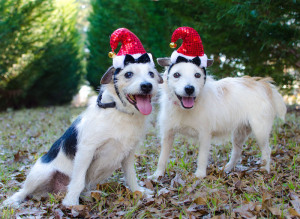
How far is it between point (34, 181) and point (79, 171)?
494mm

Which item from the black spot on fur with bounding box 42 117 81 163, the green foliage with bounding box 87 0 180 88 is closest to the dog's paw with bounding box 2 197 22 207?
the black spot on fur with bounding box 42 117 81 163

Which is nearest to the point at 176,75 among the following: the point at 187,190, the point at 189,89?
the point at 189,89

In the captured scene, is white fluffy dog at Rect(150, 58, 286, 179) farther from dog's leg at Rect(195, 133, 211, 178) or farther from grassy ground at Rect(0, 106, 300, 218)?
grassy ground at Rect(0, 106, 300, 218)

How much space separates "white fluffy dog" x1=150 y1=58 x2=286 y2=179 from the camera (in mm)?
3670

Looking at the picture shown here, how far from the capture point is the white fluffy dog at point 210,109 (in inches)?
144

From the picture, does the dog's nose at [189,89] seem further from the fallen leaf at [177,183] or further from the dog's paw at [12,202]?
the dog's paw at [12,202]

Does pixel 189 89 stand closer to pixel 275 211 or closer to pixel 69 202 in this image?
pixel 275 211

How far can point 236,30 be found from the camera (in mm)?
7016

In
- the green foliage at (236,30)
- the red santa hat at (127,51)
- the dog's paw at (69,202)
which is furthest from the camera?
the green foliage at (236,30)

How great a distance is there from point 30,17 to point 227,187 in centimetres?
1020

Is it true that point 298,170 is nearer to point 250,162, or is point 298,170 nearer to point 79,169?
point 250,162

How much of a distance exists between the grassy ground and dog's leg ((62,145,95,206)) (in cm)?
14

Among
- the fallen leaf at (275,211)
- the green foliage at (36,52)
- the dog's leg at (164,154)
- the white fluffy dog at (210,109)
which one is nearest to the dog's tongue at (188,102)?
the white fluffy dog at (210,109)

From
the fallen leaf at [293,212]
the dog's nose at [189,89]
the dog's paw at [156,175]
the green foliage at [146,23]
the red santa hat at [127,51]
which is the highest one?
the green foliage at [146,23]
